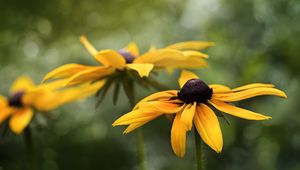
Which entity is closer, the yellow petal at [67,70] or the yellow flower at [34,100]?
the yellow petal at [67,70]

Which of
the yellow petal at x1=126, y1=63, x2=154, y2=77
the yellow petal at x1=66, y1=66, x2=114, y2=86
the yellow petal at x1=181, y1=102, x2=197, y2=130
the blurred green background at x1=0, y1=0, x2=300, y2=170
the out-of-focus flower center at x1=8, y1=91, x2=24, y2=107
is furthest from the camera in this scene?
the blurred green background at x1=0, y1=0, x2=300, y2=170

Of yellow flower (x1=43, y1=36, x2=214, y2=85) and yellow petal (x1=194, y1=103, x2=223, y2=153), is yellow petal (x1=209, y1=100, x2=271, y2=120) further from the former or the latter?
yellow flower (x1=43, y1=36, x2=214, y2=85)

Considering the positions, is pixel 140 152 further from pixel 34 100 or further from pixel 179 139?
pixel 34 100

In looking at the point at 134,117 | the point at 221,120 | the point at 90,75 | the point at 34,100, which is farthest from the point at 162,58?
the point at 221,120

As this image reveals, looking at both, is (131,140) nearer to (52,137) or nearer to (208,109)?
(52,137)

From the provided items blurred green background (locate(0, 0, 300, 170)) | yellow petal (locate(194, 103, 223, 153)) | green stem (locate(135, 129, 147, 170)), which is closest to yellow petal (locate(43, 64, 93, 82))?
green stem (locate(135, 129, 147, 170))

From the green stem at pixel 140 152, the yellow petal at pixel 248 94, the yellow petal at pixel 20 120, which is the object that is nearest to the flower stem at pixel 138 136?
the green stem at pixel 140 152

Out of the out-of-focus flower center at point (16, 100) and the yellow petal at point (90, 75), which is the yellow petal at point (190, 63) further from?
the out-of-focus flower center at point (16, 100)

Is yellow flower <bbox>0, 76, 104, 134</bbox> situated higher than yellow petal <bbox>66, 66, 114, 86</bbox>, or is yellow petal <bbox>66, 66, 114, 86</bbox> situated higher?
yellow petal <bbox>66, 66, 114, 86</bbox>
